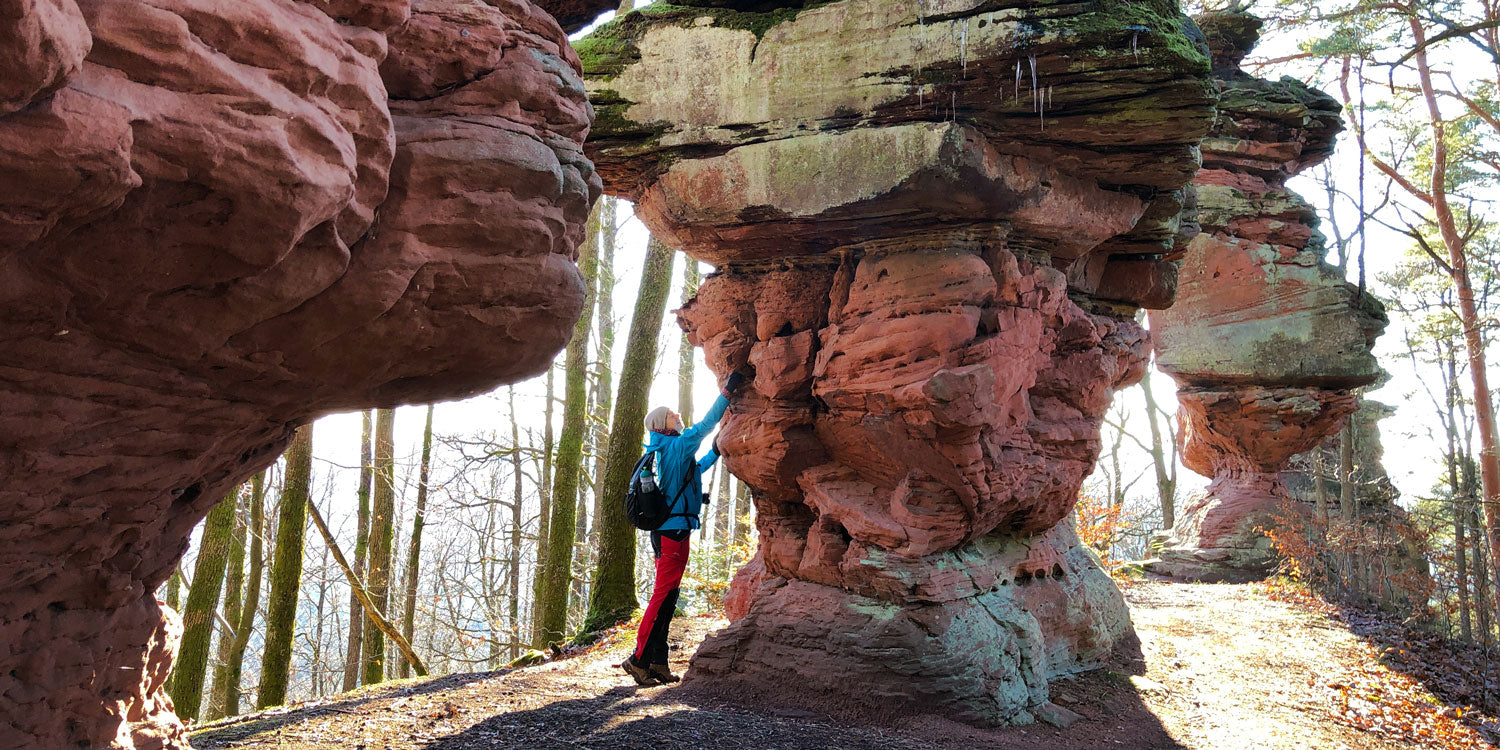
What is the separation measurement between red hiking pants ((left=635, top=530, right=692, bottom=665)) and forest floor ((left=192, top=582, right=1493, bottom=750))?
1.00ft

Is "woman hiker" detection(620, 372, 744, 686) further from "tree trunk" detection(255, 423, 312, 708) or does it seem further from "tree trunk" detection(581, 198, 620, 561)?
"tree trunk" detection(581, 198, 620, 561)

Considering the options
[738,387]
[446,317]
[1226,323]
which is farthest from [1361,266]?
[446,317]

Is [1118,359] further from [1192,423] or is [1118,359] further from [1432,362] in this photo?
[1432,362]

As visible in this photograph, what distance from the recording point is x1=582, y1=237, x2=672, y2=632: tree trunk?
34.7ft

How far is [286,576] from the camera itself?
9172mm

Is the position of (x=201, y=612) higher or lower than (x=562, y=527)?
lower

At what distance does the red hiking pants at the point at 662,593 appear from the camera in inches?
270

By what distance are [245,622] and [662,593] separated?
7.26m

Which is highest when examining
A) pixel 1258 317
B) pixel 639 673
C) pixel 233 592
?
pixel 1258 317

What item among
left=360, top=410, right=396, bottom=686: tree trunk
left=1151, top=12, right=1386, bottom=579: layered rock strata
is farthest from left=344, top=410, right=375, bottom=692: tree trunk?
left=1151, top=12, right=1386, bottom=579: layered rock strata

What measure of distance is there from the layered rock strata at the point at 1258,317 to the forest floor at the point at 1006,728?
493cm

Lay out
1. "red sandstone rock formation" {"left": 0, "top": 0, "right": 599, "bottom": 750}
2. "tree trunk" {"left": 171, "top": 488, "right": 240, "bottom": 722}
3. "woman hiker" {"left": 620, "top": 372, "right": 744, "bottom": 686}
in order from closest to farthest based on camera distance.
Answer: "red sandstone rock formation" {"left": 0, "top": 0, "right": 599, "bottom": 750} → "woman hiker" {"left": 620, "top": 372, "right": 744, "bottom": 686} → "tree trunk" {"left": 171, "top": 488, "right": 240, "bottom": 722}

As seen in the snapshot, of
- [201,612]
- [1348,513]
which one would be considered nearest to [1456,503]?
[1348,513]

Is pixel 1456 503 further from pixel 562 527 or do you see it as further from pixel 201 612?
pixel 201 612
